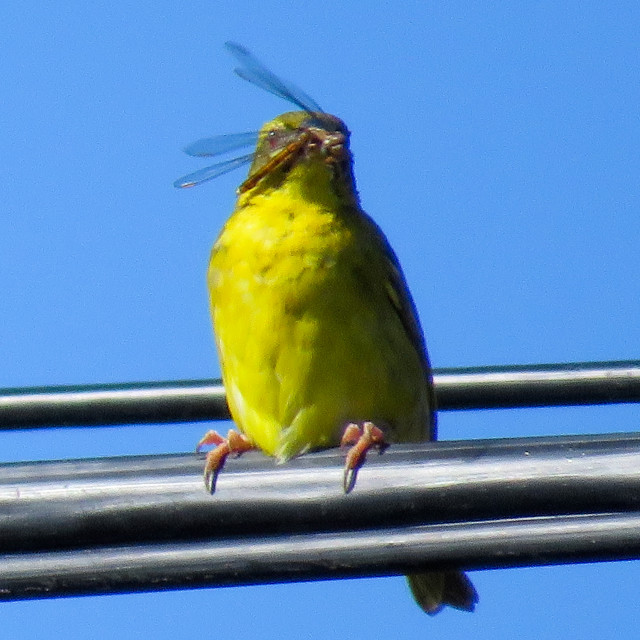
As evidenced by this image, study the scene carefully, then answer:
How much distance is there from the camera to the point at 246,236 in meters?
5.07

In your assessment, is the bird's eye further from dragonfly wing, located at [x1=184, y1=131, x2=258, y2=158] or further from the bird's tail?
the bird's tail

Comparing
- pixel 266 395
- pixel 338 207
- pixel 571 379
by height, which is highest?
pixel 338 207

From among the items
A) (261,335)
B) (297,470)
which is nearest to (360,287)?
(261,335)

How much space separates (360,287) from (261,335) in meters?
0.44

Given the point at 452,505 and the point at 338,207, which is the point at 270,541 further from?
the point at 338,207

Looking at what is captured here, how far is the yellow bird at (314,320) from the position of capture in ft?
Result: 15.4

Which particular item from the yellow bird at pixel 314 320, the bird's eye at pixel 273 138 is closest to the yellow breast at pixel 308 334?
the yellow bird at pixel 314 320

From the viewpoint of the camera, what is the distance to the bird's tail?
4.99 metres

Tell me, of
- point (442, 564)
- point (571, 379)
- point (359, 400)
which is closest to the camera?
point (442, 564)

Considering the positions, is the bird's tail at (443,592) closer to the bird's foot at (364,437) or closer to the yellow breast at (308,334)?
the yellow breast at (308,334)

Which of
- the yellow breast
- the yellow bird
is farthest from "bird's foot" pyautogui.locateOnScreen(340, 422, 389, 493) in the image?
the yellow breast

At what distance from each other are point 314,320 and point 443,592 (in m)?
1.24

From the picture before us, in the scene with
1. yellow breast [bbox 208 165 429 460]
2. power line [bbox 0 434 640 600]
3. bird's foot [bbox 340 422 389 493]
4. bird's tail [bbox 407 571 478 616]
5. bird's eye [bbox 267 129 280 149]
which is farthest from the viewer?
bird's eye [bbox 267 129 280 149]

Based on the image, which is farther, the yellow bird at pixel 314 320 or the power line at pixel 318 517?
the yellow bird at pixel 314 320
